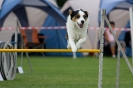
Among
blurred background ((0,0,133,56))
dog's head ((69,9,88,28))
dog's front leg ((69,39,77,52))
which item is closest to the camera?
dog's front leg ((69,39,77,52))

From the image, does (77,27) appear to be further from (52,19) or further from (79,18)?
(52,19)

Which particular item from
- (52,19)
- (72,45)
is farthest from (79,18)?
(52,19)

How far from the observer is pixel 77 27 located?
31.7 ft

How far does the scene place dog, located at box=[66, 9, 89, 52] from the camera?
9435 mm

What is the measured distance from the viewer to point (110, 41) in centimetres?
2322

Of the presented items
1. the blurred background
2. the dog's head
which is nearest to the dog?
the dog's head

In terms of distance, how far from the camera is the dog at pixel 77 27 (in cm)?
944

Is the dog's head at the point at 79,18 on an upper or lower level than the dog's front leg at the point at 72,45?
upper

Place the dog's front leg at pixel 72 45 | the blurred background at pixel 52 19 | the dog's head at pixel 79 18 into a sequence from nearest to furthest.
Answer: the dog's front leg at pixel 72 45 < the dog's head at pixel 79 18 < the blurred background at pixel 52 19

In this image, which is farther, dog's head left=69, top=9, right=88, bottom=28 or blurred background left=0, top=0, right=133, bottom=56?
blurred background left=0, top=0, right=133, bottom=56

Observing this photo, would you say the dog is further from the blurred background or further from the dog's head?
the blurred background

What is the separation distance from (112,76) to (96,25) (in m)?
10.7

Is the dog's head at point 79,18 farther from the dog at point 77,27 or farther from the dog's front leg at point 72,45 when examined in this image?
the dog's front leg at point 72,45

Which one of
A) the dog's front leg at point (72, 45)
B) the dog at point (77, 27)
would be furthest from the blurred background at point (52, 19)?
the dog's front leg at point (72, 45)
